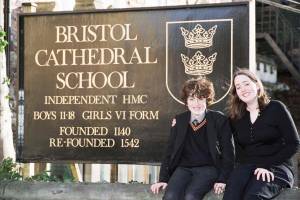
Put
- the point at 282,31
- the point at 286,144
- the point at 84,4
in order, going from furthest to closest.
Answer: the point at 282,31 < the point at 84,4 < the point at 286,144

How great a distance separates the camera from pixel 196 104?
639 cm

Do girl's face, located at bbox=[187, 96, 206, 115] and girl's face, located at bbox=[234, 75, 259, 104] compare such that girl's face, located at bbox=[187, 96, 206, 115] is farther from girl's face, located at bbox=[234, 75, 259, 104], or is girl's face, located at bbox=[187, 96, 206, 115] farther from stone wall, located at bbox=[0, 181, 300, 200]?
stone wall, located at bbox=[0, 181, 300, 200]

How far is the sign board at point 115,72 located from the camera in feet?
25.4

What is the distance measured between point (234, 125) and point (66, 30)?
8.93 feet

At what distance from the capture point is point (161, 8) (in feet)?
26.0

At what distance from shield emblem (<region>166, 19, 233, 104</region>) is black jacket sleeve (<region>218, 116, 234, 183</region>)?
1.36 meters

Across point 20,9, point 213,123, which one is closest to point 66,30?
point 213,123

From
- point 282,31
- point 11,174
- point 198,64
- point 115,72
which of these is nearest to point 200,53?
point 198,64

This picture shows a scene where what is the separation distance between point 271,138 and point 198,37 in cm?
206

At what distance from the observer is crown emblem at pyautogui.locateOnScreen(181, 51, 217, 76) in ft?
25.3

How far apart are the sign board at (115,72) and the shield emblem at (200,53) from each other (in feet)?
0.03

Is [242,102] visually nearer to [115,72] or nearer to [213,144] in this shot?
[213,144]

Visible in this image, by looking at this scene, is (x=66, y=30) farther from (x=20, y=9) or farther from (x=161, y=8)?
(x=20, y=9)

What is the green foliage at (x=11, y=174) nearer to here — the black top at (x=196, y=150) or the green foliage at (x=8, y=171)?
the green foliage at (x=8, y=171)
